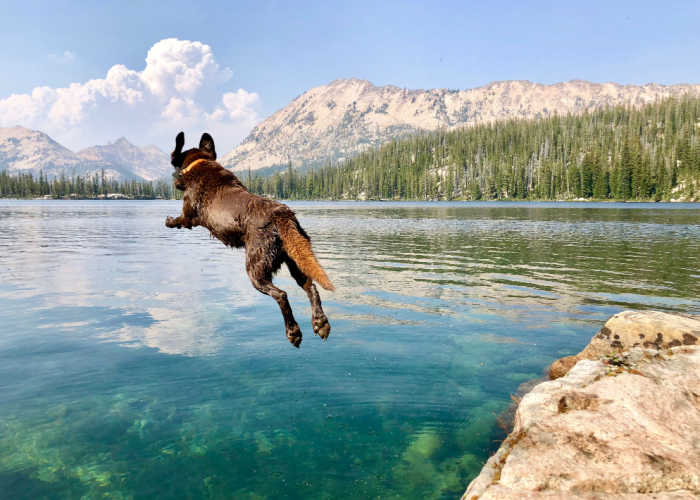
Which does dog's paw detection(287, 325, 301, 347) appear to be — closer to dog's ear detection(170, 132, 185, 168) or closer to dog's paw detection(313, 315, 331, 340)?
dog's paw detection(313, 315, 331, 340)

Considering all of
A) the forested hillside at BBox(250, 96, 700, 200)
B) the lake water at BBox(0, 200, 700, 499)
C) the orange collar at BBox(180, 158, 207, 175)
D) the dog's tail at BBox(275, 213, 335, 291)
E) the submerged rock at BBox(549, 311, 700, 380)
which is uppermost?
the forested hillside at BBox(250, 96, 700, 200)

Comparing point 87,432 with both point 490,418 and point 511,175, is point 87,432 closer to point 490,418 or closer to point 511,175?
point 490,418

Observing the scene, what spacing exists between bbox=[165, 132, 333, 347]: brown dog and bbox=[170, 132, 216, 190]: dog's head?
0.02 metres

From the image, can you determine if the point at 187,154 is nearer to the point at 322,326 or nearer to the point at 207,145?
the point at 207,145

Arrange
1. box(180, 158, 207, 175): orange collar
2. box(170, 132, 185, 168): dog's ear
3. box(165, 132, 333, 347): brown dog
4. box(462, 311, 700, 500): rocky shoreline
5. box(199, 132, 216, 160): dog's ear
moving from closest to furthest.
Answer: box(462, 311, 700, 500): rocky shoreline
box(165, 132, 333, 347): brown dog
box(170, 132, 185, 168): dog's ear
box(180, 158, 207, 175): orange collar
box(199, 132, 216, 160): dog's ear

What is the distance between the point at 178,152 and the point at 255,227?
74.2 inches

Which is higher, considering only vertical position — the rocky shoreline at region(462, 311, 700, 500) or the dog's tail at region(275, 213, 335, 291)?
the dog's tail at region(275, 213, 335, 291)

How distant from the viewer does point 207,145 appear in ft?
22.6

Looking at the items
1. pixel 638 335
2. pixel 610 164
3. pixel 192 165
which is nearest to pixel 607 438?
pixel 638 335

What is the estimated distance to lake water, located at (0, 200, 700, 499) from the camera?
5.65m

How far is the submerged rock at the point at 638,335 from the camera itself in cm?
785

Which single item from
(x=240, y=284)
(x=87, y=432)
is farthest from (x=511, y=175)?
(x=87, y=432)

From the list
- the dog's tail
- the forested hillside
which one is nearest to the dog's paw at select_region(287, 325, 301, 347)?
the dog's tail

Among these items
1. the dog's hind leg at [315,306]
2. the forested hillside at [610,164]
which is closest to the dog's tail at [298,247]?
the dog's hind leg at [315,306]
